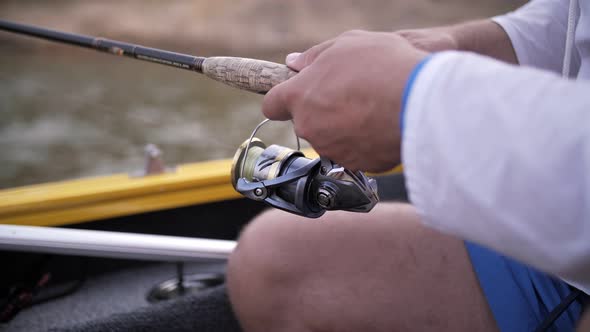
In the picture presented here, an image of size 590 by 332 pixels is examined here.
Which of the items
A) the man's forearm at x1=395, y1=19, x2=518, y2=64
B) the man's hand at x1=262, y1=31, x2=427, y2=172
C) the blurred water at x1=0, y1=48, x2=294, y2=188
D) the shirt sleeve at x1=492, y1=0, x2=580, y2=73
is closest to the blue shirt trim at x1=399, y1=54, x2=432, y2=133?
the man's hand at x1=262, y1=31, x2=427, y2=172

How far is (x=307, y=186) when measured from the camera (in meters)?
0.68

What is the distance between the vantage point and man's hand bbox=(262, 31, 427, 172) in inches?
20.6

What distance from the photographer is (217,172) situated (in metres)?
1.42

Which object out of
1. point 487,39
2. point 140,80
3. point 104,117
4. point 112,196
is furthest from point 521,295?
point 140,80

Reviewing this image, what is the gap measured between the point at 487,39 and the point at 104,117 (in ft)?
14.0

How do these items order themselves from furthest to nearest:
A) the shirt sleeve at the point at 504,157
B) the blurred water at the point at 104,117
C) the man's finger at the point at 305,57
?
1. the blurred water at the point at 104,117
2. the man's finger at the point at 305,57
3. the shirt sleeve at the point at 504,157

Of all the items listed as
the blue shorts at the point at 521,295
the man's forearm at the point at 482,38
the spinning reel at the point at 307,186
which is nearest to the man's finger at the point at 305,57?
the spinning reel at the point at 307,186

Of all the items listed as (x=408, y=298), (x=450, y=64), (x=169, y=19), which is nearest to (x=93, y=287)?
(x=408, y=298)

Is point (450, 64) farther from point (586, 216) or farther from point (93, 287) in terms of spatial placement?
point (93, 287)

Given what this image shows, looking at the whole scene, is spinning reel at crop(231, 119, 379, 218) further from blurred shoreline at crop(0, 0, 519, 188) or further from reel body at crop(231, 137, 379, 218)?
blurred shoreline at crop(0, 0, 519, 188)

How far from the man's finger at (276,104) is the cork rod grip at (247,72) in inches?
3.9

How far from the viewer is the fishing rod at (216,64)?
0.75m

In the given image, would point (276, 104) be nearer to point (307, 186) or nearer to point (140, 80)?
point (307, 186)

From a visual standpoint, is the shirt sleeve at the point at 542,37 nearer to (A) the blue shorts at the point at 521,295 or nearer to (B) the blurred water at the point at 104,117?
(A) the blue shorts at the point at 521,295
